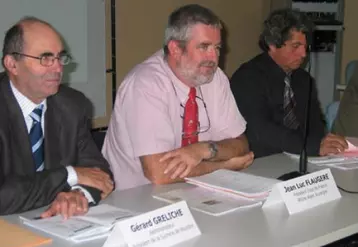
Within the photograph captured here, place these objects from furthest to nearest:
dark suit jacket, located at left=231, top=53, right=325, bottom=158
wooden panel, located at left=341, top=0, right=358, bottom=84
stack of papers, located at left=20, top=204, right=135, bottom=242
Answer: wooden panel, located at left=341, top=0, right=358, bottom=84
dark suit jacket, located at left=231, top=53, right=325, bottom=158
stack of papers, located at left=20, top=204, right=135, bottom=242

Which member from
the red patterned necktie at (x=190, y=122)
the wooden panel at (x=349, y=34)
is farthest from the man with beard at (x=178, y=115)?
the wooden panel at (x=349, y=34)

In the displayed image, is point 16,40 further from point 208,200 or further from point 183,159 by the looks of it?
point 208,200

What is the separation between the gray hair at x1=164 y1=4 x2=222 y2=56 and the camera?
8.45 ft

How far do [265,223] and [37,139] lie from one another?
899 millimetres

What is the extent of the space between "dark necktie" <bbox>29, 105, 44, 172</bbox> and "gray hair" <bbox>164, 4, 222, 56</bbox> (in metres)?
0.68

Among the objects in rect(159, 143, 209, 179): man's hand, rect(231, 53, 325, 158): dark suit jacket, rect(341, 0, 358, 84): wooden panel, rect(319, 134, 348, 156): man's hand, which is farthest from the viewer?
rect(341, 0, 358, 84): wooden panel

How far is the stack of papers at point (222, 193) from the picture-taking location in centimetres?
202

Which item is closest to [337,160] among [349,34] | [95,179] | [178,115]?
[178,115]

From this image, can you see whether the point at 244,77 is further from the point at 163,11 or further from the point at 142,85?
the point at 163,11

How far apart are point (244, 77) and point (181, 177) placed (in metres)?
1.03

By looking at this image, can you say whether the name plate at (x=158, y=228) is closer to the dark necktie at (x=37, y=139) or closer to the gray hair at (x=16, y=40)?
the dark necktie at (x=37, y=139)

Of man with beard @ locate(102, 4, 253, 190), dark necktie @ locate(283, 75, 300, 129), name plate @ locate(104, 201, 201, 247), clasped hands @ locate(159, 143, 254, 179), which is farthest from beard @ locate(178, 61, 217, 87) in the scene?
name plate @ locate(104, 201, 201, 247)

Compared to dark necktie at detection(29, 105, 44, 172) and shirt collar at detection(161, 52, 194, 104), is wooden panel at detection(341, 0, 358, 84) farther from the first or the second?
dark necktie at detection(29, 105, 44, 172)

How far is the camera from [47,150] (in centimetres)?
228
